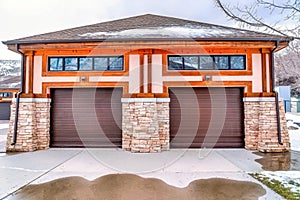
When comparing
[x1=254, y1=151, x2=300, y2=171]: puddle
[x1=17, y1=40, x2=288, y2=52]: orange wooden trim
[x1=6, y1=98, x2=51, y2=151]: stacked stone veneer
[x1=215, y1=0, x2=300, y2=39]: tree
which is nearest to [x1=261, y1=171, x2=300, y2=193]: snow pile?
[x1=254, y1=151, x2=300, y2=171]: puddle

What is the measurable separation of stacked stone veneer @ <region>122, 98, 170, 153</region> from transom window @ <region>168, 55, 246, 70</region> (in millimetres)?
1354

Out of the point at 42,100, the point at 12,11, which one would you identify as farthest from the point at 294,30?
the point at 12,11

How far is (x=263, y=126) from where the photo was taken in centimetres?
733

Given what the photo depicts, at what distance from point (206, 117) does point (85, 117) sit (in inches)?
175

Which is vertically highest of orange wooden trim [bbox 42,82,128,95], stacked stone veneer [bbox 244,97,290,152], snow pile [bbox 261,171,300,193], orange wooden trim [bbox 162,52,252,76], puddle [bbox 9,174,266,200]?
orange wooden trim [bbox 162,52,252,76]

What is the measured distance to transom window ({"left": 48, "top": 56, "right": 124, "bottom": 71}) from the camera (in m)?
7.73

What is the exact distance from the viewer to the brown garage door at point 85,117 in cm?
796

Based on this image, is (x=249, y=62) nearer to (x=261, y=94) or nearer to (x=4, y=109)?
(x=261, y=94)

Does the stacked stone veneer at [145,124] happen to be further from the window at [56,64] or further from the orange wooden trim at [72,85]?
the window at [56,64]

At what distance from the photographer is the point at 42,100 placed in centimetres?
775

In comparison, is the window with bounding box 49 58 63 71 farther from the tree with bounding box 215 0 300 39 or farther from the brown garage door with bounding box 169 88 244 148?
the tree with bounding box 215 0 300 39

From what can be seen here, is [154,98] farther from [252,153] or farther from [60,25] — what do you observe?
[60,25]

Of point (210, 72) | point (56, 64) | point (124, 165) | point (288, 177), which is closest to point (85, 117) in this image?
point (56, 64)

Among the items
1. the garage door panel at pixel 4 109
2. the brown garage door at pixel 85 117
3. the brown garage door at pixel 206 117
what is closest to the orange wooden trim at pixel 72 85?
the brown garage door at pixel 85 117
